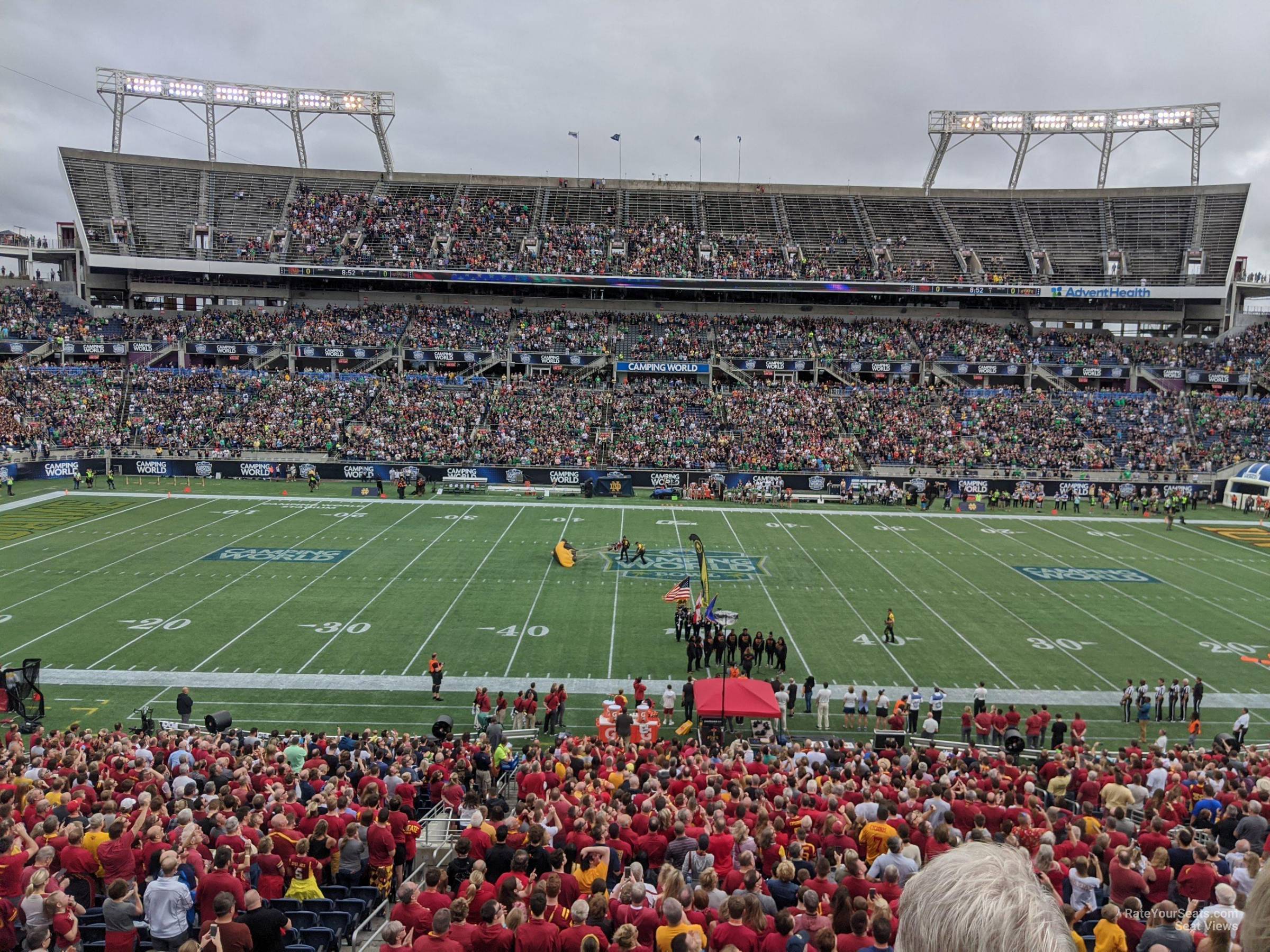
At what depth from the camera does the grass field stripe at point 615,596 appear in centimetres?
2239

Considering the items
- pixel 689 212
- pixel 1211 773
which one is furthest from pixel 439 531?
pixel 689 212

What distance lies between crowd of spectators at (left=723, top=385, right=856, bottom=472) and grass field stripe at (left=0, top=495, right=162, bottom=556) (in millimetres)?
30769

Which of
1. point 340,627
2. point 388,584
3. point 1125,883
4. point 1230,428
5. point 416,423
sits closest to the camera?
point 1125,883

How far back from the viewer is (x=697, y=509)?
145 feet

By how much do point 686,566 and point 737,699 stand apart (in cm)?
1401

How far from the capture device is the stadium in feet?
26.5

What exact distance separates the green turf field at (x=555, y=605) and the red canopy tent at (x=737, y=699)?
89.0 inches

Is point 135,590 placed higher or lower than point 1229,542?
lower

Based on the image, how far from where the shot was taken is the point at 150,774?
11195mm

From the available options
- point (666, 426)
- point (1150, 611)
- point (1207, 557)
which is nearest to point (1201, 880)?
point (1150, 611)

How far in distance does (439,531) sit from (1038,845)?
30472 millimetres

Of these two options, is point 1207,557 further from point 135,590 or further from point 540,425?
point 135,590

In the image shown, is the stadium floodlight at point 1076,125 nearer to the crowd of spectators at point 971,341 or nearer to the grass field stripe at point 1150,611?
the crowd of spectators at point 971,341

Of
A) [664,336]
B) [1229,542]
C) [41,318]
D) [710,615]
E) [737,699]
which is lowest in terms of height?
[737,699]
